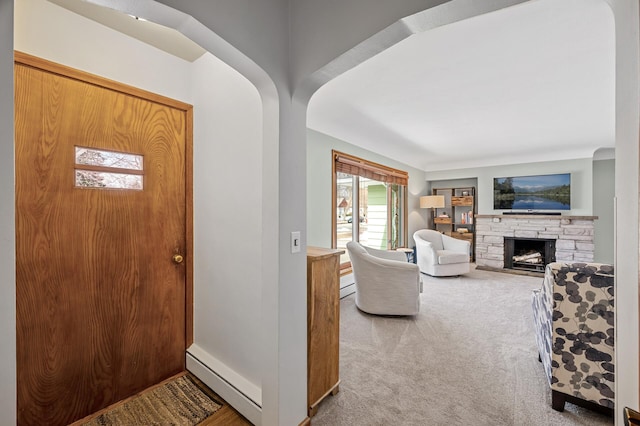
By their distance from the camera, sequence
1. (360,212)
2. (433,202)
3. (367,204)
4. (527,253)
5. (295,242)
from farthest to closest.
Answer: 1. (433,202)
2. (527,253)
3. (367,204)
4. (360,212)
5. (295,242)

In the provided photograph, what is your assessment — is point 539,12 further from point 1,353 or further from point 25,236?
point 25,236

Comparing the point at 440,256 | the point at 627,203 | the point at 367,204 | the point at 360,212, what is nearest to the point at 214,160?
the point at 627,203

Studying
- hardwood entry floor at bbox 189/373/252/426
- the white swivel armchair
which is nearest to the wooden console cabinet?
hardwood entry floor at bbox 189/373/252/426

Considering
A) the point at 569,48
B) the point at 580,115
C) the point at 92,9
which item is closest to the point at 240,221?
the point at 92,9

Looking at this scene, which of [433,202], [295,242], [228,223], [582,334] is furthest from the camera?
[433,202]

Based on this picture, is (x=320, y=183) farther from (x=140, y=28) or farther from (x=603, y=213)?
(x=603, y=213)

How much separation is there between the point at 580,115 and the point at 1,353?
5087mm

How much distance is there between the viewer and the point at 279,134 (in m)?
1.43

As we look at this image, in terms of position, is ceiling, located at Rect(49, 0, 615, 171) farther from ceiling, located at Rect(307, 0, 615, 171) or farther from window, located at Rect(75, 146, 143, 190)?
window, located at Rect(75, 146, 143, 190)

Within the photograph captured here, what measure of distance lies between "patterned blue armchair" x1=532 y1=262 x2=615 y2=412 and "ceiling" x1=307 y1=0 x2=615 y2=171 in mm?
1511

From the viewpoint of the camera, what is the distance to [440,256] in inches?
199

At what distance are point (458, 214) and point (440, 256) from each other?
2.53 meters

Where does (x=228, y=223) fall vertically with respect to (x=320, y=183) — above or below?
below

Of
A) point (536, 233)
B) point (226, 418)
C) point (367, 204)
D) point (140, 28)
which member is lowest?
point (226, 418)
